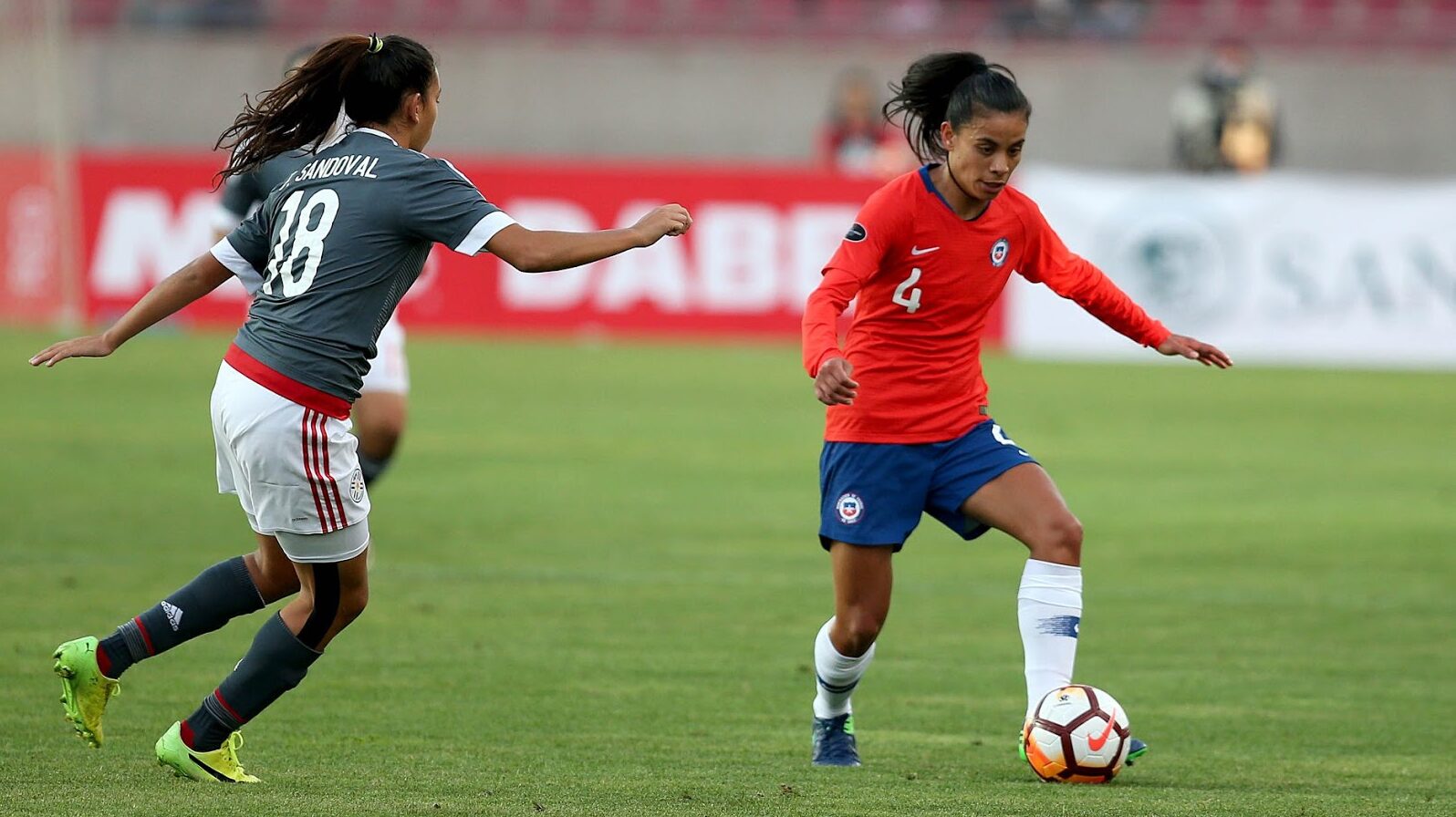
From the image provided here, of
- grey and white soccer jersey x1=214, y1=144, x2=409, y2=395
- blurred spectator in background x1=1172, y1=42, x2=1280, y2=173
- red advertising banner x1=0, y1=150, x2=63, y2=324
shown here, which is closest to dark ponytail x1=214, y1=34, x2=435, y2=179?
grey and white soccer jersey x1=214, y1=144, x2=409, y2=395

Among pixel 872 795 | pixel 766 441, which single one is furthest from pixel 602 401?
pixel 872 795

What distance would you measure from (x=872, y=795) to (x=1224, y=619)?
3829 millimetres

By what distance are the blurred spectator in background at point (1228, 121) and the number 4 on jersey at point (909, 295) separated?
18.4m

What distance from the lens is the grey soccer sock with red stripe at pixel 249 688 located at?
5.35 m

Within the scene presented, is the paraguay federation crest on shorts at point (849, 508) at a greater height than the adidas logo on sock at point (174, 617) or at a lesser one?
greater

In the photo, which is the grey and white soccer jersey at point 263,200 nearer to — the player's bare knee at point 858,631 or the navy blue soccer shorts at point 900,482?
the navy blue soccer shorts at point 900,482

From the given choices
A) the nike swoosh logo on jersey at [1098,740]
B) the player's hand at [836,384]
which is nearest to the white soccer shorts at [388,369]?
the player's hand at [836,384]

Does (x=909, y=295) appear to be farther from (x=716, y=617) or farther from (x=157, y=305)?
(x=716, y=617)

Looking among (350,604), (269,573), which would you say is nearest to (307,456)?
(350,604)

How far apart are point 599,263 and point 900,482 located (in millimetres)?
16258

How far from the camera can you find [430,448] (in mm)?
14289

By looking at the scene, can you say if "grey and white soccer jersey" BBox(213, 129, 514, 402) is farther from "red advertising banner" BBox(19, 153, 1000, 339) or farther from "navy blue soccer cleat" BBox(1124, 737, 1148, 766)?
"red advertising banner" BBox(19, 153, 1000, 339)

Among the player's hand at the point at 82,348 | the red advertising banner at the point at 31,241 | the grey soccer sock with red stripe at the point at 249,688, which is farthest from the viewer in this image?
the red advertising banner at the point at 31,241

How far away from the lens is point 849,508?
19.7 feet
